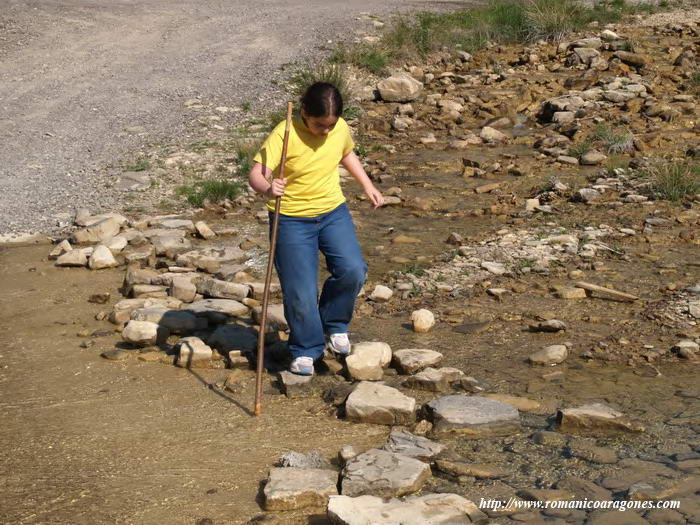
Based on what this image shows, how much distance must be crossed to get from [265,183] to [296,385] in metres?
1.08

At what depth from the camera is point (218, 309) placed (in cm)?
616

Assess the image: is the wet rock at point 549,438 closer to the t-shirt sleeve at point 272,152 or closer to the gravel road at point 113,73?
the t-shirt sleeve at point 272,152

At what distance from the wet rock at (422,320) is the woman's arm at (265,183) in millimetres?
1495

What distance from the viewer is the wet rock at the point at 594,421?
14.8 feet

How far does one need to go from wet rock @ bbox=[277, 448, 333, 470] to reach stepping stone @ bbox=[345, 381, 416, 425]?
0.48 meters

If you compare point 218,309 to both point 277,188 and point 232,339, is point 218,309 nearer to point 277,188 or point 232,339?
point 232,339

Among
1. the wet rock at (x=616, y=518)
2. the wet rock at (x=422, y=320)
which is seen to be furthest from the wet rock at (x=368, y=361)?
the wet rock at (x=616, y=518)

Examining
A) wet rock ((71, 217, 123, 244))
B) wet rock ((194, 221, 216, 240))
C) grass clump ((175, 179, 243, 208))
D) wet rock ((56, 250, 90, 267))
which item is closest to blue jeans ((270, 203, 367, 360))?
wet rock ((56, 250, 90, 267))

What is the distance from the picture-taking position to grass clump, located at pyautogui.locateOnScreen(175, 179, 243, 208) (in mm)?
8844

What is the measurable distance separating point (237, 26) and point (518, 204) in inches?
317

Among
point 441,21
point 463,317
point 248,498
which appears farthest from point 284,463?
point 441,21

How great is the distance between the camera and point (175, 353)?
223 inches

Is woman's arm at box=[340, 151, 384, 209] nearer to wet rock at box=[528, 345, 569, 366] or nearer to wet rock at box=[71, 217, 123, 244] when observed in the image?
wet rock at box=[528, 345, 569, 366]

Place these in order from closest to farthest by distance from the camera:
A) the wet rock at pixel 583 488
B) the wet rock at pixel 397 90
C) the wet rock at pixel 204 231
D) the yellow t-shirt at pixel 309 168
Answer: the wet rock at pixel 583 488
the yellow t-shirt at pixel 309 168
the wet rock at pixel 204 231
the wet rock at pixel 397 90
